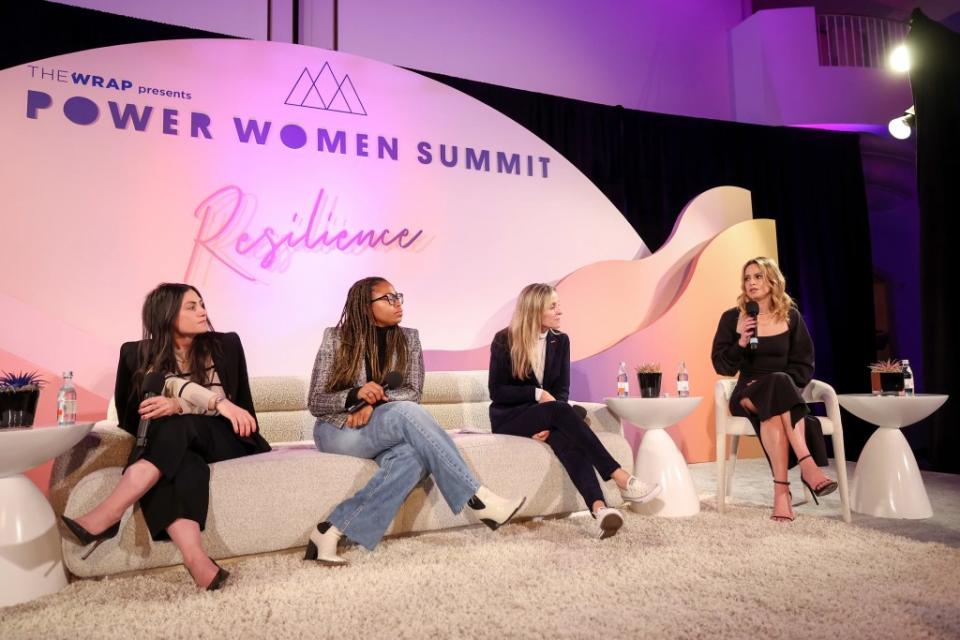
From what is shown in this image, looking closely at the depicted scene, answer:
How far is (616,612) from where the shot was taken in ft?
5.88

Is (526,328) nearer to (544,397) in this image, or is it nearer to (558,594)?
(544,397)

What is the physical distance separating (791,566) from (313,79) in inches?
149

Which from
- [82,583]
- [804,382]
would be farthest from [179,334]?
[804,382]

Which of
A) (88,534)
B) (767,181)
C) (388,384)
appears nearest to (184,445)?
(88,534)

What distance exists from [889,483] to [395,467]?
221cm

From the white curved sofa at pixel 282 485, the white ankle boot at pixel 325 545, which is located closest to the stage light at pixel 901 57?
the white curved sofa at pixel 282 485

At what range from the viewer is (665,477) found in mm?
3059

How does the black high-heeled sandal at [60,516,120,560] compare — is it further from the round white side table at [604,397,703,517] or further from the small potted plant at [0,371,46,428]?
the round white side table at [604,397,703,517]

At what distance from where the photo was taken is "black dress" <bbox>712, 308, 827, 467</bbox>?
3037 millimetres

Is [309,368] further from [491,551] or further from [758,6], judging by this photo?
[758,6]

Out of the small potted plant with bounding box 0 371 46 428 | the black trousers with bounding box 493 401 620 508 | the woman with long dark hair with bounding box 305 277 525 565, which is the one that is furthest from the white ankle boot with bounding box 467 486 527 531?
the small potted plant with bounding box 0 371 46 428

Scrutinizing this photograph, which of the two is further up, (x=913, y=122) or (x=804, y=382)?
(x=913, y=122)

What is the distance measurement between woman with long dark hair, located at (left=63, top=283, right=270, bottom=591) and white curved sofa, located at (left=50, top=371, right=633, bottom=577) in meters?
0.09

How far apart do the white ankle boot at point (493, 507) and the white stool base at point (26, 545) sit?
1.33m
